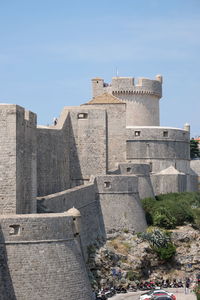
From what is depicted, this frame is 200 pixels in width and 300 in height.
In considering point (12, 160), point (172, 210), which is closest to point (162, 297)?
point (12, 160)

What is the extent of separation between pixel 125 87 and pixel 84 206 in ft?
56.5

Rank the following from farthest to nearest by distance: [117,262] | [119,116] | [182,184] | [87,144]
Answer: [182,184] < [119,116] < [87,144] < [117,262]

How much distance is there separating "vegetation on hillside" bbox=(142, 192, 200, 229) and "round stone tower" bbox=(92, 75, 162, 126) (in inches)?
303

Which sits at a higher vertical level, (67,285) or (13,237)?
(13,237)

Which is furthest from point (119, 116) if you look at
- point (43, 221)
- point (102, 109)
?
point (43, 221)

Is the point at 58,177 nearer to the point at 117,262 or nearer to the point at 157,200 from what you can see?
the point at 117,262

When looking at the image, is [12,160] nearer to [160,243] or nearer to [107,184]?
[107,184]

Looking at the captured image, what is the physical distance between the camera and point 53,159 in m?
39.2

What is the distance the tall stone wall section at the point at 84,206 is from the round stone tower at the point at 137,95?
46.1 feet

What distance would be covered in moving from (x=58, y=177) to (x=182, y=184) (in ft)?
43.5

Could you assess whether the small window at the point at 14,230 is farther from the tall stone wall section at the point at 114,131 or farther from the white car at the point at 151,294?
the tall stone wall section at the point at 114,131

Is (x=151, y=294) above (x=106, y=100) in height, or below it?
below

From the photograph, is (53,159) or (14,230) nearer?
(14,230)

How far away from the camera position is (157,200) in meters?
47.2
